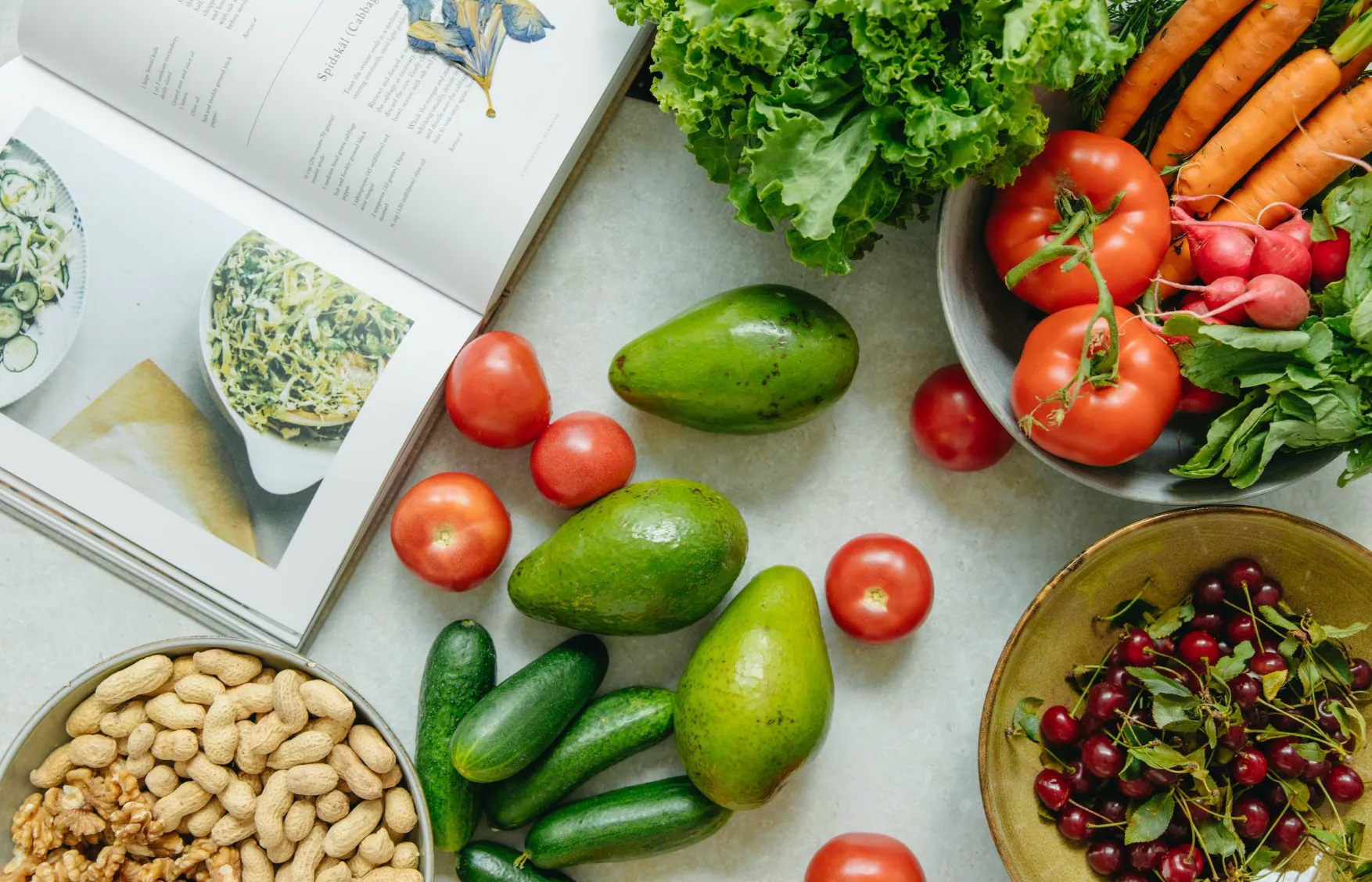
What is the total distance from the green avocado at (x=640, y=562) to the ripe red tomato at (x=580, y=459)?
0.02 m

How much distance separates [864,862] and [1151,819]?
0.27m

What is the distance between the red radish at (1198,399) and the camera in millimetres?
954

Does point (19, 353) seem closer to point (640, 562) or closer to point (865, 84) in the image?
point (640, 562)

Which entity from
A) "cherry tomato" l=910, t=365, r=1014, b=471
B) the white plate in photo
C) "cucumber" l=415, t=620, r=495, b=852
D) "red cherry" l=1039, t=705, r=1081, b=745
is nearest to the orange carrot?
"cherry tomato" l=910, t=365, r=1014, b=471

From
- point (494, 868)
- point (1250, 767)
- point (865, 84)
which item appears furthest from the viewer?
point (494, 868)

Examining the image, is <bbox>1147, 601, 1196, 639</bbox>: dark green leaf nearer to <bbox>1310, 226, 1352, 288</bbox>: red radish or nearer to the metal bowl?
the metal bowl

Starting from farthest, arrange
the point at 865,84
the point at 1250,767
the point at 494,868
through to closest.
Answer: the point at 494,868, the point at 1250,767, the point at 865,84

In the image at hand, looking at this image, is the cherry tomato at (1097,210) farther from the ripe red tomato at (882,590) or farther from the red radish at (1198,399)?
the ripe red tomato at (882,590)

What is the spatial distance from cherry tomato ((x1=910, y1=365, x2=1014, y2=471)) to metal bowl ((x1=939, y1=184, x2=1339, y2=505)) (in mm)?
52

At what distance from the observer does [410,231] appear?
104 cm

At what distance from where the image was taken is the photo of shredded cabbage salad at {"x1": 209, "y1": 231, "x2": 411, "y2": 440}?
1055 mm

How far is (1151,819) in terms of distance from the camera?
96cm

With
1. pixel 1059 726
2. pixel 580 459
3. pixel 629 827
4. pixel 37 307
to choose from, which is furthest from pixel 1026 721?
pixel 37 307

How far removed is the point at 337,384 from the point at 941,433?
61cm
